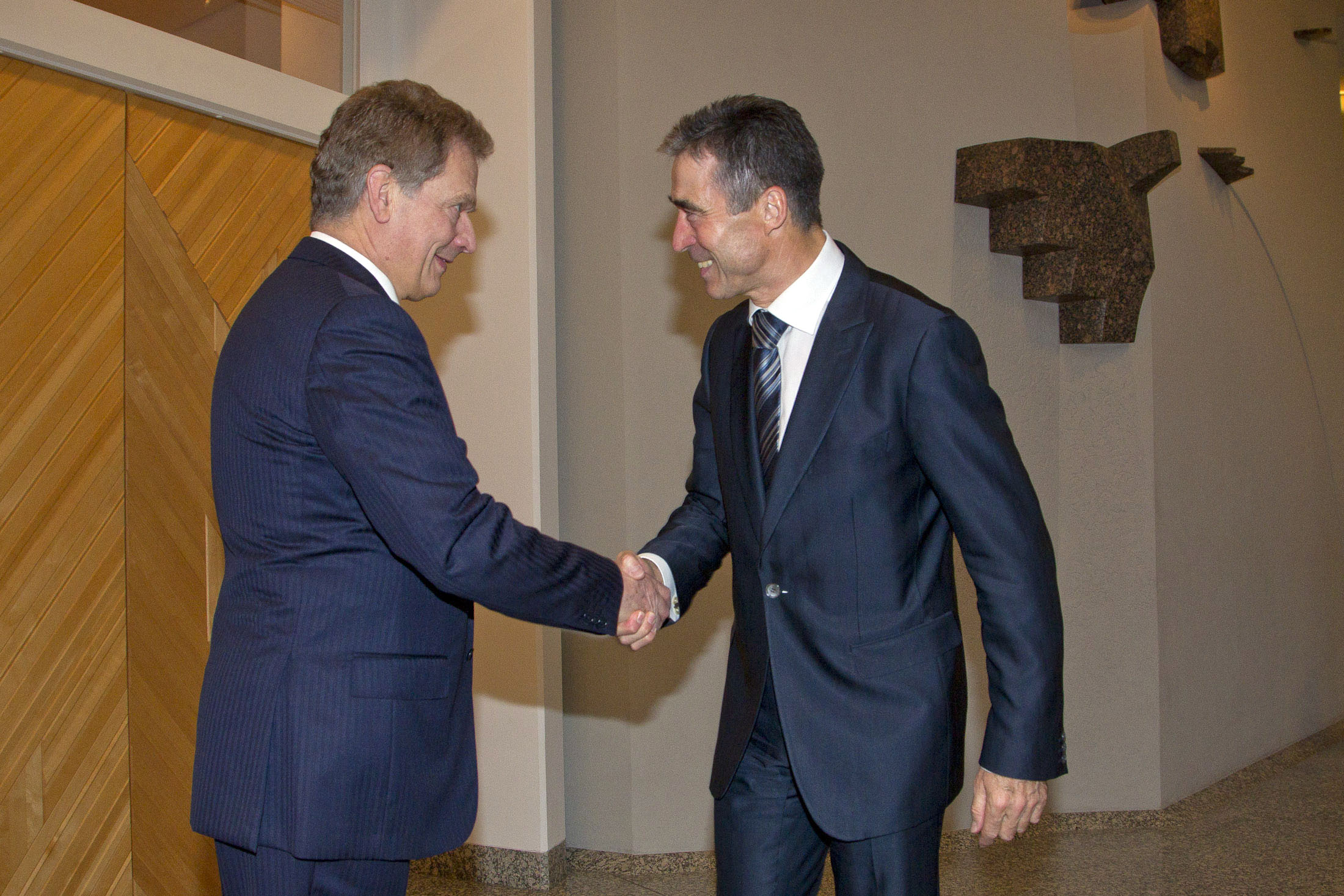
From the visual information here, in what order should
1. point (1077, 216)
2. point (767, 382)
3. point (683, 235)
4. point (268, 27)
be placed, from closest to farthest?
point (767, 382)
point (683, 235)
point (268, 27)
point (1077, 216)

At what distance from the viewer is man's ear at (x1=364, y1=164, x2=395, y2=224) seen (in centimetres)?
185

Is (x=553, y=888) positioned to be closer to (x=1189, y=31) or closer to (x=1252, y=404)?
(x=1252, y=404)

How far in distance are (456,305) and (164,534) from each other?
1231mm

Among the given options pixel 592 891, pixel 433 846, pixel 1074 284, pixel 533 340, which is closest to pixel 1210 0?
pixel 1074 284

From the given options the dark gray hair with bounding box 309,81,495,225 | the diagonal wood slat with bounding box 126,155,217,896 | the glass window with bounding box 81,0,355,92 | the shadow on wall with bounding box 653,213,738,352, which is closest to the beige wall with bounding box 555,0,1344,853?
the shadow on wall with bounding box 653,213,738,352

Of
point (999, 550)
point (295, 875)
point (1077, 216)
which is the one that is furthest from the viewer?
point (1077, 216)

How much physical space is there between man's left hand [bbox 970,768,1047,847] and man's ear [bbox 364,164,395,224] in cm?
136

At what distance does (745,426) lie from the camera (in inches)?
76.7

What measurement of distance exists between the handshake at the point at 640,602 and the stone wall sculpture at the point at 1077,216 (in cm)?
249

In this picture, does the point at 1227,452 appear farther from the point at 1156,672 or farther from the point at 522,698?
the point at 522,698

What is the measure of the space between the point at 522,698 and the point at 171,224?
6.10 ft

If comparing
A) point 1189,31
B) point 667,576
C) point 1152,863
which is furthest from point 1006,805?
point 1189,31

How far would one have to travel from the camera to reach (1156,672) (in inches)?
166

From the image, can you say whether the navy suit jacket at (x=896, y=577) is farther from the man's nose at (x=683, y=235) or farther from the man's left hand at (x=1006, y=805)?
the man's nose at (x=683, y=235)
